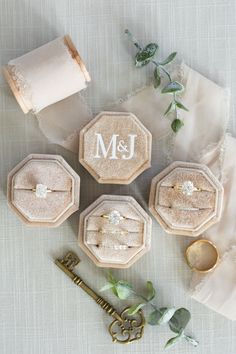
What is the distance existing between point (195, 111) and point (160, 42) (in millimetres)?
188

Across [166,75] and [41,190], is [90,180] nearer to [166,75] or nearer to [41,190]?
[41,190]

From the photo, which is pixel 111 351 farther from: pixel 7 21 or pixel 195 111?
pixel 7 21

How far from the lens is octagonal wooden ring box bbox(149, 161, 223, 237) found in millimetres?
1298

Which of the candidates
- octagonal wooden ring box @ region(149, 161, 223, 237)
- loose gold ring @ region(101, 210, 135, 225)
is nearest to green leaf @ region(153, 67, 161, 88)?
octagonal wooden ring box @ region(149, 161, 223, 237)

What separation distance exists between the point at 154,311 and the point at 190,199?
0.92 ft

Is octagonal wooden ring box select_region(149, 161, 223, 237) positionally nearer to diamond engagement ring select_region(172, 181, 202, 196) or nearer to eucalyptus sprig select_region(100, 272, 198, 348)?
diamond engagement ring select_region(172, 181, 202, 196)

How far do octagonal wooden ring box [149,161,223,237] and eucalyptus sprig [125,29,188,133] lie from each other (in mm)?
117

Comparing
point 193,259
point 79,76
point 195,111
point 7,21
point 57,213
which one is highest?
point 7,21

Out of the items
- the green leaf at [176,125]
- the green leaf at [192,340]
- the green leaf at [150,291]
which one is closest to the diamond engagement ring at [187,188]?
the green leaf at [176,125]

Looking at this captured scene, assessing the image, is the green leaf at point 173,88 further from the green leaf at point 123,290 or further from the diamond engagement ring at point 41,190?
the green leaf at point 123,290

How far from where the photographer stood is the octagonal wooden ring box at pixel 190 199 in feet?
4.26

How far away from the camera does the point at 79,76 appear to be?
4.26 ft

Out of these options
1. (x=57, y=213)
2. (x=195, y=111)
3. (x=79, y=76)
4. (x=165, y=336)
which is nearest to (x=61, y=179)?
(x=57, y=213)

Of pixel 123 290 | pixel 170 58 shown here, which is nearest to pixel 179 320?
pixel 123 290
